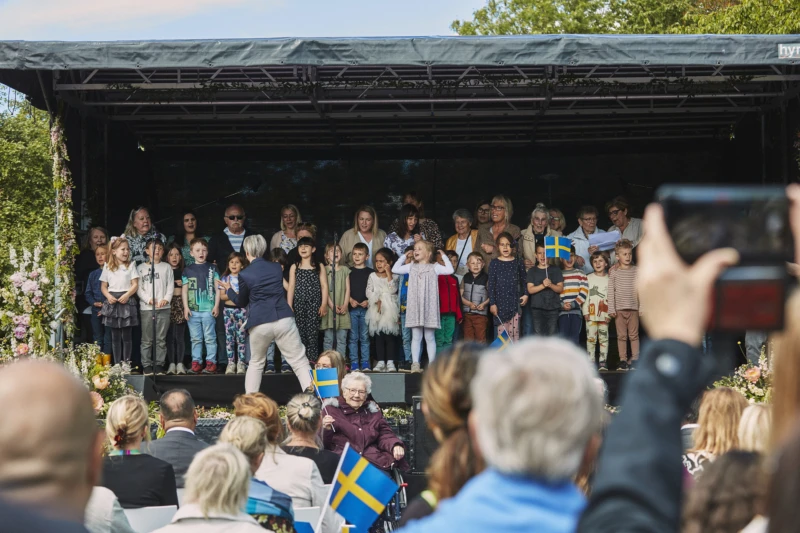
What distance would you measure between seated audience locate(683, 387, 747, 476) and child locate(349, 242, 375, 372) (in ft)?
25.8

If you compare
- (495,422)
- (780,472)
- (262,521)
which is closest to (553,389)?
(495,422)

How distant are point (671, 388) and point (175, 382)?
10482mm

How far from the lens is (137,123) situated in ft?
46.5

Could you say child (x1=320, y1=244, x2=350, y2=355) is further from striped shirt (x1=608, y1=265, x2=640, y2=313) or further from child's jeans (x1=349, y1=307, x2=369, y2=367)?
striped shirt (x1=608, y1=265, x2=640, y2=313)

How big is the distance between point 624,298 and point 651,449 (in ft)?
34.8

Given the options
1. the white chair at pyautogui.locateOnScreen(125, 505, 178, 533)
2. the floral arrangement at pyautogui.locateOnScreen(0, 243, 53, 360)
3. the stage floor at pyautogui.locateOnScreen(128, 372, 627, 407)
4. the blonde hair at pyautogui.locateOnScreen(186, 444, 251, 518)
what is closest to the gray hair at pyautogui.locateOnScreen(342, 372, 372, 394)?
the white chair at pyautogui.locateOnScreen(125, 505, 178, 533)

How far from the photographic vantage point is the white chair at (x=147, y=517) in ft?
14.5

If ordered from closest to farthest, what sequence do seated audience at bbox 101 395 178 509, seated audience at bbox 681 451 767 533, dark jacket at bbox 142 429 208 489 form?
seated audience at bbox 681 451 767 533 < seated audience at bbox 101 395 178 509 < dark jacket at bbox 142 429 208 489

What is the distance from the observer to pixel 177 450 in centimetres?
544

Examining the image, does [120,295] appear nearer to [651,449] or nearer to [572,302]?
[572,302]

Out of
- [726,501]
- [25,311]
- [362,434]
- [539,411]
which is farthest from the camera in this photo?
[25,311]

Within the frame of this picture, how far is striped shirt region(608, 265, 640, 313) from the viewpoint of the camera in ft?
38.5

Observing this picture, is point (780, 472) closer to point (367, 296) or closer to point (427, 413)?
point (427, 413)

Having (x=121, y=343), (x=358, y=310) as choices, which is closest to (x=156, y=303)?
(x=121, y=343)
